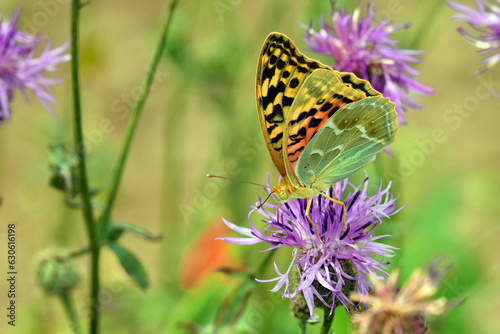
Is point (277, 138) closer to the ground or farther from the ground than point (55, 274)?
farther from the ground

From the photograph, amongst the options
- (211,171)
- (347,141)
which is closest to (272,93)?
(347,141)

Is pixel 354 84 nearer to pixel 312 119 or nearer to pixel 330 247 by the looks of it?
pixel 312 119

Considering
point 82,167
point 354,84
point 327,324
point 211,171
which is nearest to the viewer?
point 327,324

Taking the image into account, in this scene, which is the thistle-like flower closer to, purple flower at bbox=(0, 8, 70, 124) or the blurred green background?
the blurred green background

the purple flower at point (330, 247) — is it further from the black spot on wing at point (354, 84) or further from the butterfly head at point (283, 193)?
the black spot on wing at point (354, 84)

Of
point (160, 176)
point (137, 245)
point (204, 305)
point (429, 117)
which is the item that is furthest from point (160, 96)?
point (204, 305)

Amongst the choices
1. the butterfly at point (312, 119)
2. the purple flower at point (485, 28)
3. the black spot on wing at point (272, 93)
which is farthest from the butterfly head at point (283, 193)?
the purple flower at point (485, 28)

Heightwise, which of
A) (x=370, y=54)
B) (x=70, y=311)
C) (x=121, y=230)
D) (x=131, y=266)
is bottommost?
(x=70, y=311)

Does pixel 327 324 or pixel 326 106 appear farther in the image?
pixel 326 106
